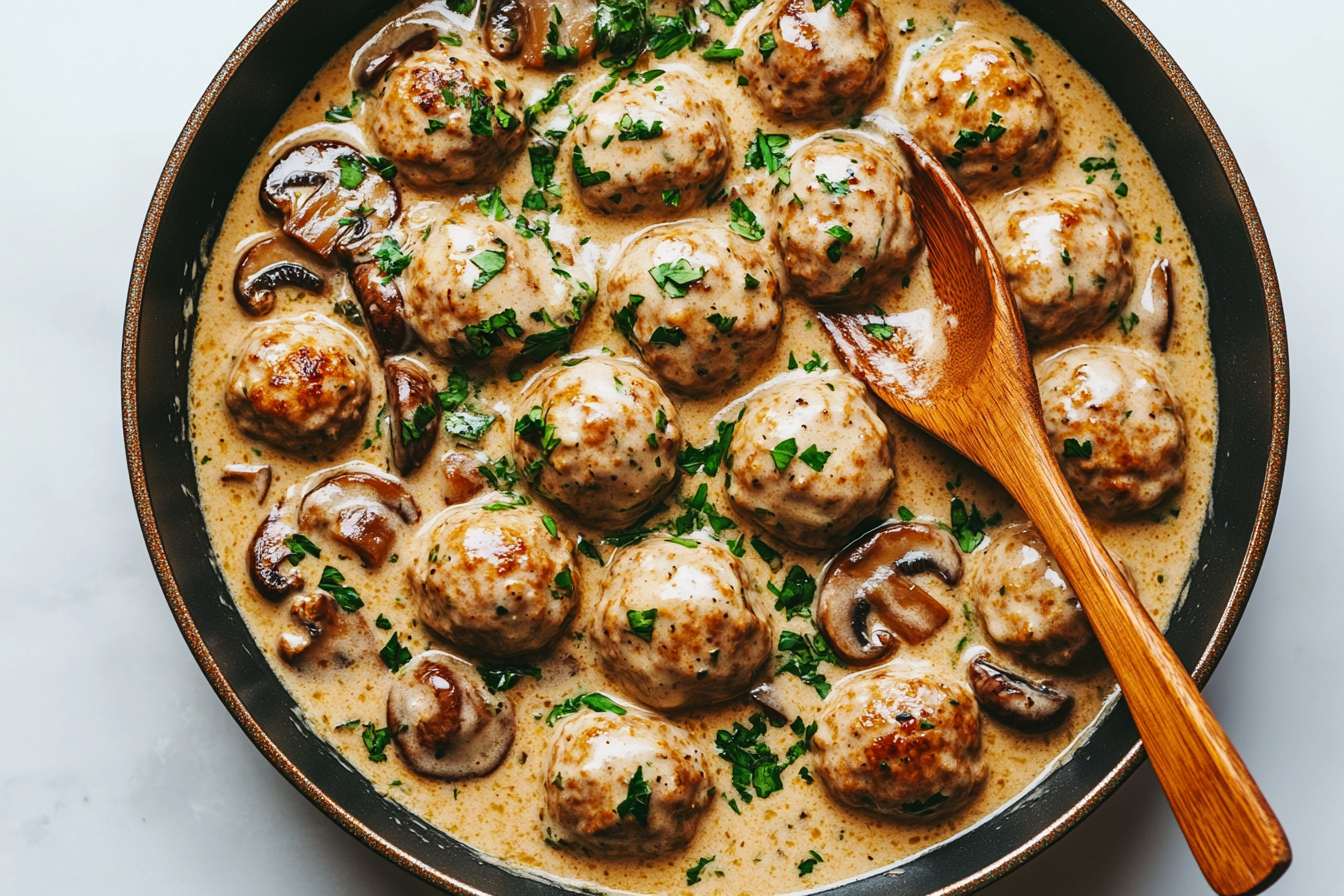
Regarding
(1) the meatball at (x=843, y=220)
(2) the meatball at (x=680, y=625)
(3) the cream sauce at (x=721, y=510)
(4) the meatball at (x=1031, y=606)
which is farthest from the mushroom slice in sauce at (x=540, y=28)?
(4) the meatball at (x=1031, y=606)

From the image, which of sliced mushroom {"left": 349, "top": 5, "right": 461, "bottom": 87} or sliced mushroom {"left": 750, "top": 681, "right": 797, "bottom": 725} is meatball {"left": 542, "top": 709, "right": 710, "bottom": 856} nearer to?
sliced mushroom {"left": 750, "top": 681, "right": 797, "bottom": 725}

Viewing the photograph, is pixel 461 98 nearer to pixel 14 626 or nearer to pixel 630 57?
pixel 630 57

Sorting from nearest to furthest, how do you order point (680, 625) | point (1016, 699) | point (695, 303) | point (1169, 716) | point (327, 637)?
1. point (1169, 716)
2. point (680, 625)
3. point (695, 303)
4. point (1016, 699)
5. point (327, 637)

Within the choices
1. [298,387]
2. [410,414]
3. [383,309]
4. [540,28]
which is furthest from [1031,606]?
[540,28]

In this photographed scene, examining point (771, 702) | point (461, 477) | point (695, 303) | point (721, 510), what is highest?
point (695, 303)

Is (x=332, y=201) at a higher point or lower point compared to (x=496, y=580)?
higher

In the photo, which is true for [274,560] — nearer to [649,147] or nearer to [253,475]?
[253,475]

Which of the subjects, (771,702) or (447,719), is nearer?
(447,719)
